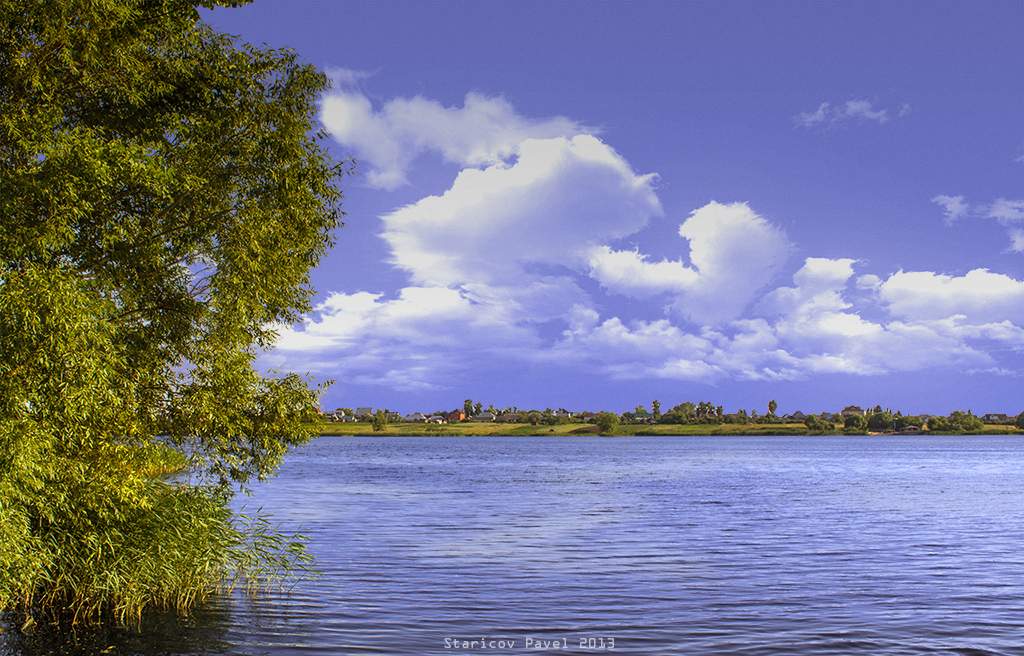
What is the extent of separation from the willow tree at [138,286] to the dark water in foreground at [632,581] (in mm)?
2104

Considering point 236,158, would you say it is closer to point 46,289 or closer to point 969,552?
point 46,289

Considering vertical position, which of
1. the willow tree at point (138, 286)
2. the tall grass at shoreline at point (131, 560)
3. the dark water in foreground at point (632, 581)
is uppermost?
the willow tree at point (138, 286)

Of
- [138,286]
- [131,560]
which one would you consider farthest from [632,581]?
[138,286]

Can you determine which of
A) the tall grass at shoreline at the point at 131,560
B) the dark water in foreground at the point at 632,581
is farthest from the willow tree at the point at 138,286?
the dark water in foreground at the point at 632,581

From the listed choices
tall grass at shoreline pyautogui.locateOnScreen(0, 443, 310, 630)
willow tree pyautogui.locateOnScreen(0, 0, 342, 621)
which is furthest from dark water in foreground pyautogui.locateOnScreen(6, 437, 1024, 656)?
willow tree pyautogui.locateOnScreen(0, 0, 342, 621)

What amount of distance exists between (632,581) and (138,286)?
57.4ft

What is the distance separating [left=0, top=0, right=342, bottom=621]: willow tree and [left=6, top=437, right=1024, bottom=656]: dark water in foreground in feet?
6.90

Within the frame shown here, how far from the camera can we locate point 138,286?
2086cm

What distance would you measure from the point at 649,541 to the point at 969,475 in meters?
74.0

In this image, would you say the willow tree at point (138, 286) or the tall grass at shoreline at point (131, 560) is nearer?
the willow tree at point (138, 286)

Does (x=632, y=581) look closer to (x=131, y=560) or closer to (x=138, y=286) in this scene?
(x=131, y=560)

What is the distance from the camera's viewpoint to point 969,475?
97.6 m

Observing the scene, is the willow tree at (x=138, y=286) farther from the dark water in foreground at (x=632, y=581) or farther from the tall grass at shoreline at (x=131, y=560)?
the dark water in foreground at (x=632, y=581)

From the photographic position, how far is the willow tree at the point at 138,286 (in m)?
16.9
